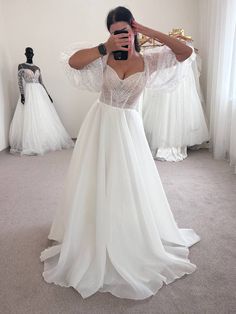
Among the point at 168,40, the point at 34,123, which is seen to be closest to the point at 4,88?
the point at 34,123

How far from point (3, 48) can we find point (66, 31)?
0.89 meters

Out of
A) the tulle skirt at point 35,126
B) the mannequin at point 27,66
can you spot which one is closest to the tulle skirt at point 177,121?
the tulle skirt at point 35,126

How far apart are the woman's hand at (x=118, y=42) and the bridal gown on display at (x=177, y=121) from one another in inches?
79.9

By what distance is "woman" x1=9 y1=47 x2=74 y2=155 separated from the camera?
3467 millimetres

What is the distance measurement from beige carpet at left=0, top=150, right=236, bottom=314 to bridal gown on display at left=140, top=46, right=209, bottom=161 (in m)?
0.26

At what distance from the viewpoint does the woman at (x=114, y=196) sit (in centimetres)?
117

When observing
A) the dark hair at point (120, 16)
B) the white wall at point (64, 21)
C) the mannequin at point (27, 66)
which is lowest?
the mannequin at point (27, 66)

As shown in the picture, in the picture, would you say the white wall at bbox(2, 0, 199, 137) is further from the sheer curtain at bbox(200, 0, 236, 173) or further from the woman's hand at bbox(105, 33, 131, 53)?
the woman's hand at bbox(105, 33, 131, 53)

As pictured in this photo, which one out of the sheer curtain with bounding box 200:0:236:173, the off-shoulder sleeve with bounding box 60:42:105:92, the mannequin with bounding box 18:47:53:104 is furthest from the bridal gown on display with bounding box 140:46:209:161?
the off-shoulder sleeve with bounding box 60:42:105:92

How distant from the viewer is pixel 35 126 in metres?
3.49

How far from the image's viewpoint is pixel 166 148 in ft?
10.2

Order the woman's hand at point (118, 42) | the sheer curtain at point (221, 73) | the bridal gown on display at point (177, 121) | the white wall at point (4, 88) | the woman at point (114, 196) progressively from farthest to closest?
the white wall at point (4, 88) → the bridal gown on display at point (177, 121) → the sheer curtain at point (221, 73) → the woman at point (114, 196) → the woman's hand at point (118, 42)

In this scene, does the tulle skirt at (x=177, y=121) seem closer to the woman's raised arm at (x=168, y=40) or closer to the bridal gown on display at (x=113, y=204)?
the bridal gown on display at (x=113, y=204)

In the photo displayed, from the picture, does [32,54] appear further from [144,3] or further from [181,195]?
[181,195]
